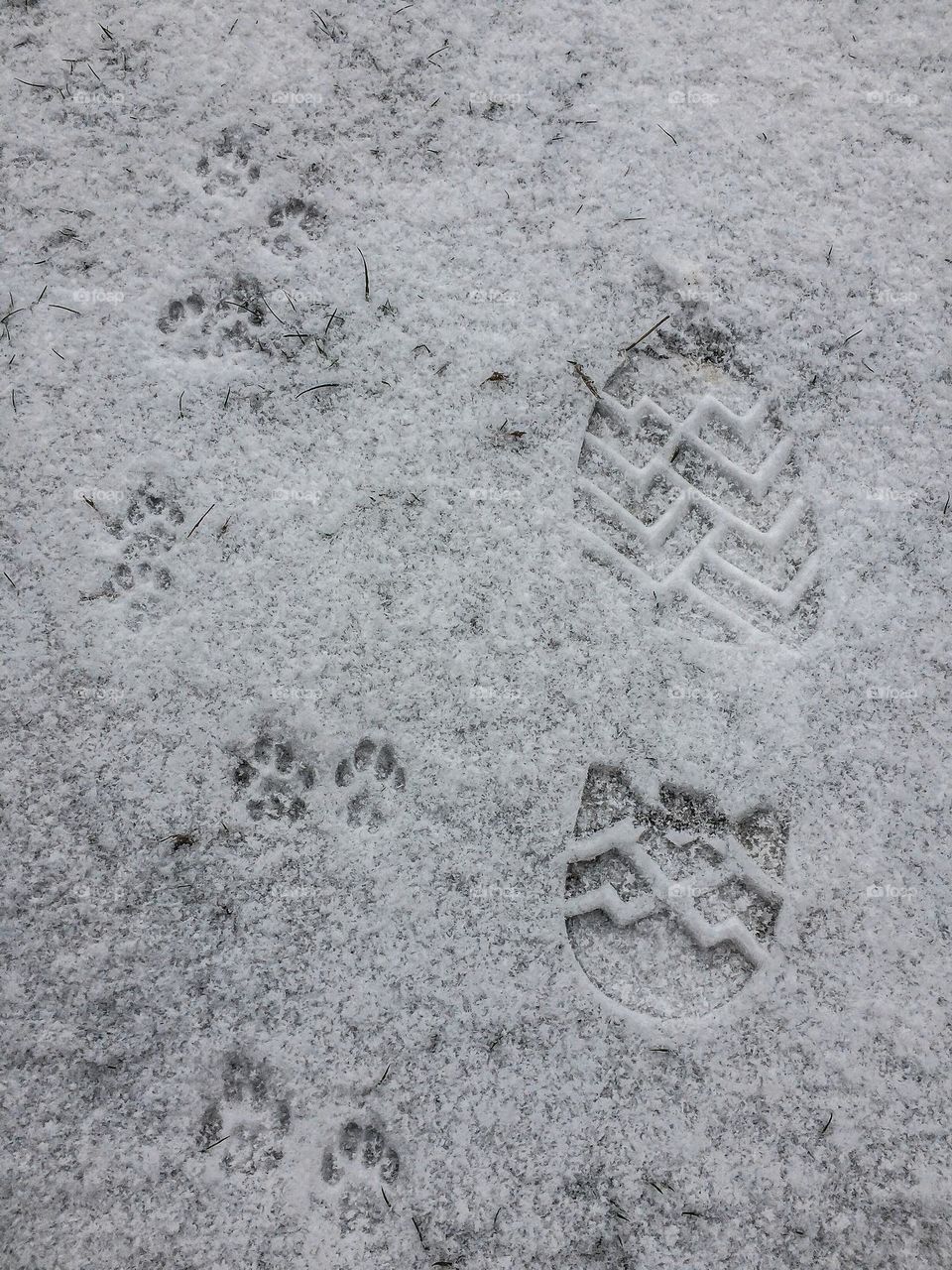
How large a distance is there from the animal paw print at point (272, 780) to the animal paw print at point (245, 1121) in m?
0.60

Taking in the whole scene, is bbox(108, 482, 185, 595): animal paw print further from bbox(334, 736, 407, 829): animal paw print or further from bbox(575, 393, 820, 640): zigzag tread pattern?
bbox(575, 393, 820, 640): zigzag tread pattern

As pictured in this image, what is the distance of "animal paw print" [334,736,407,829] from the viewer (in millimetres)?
1888

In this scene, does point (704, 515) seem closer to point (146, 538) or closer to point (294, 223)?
point (294, 223)

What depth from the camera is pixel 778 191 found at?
6.57 feet

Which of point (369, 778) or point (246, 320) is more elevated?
point (246, 320)

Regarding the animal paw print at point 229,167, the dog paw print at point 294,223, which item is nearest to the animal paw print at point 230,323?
the dog paw print at point 294,223

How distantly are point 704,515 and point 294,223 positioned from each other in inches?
52.3

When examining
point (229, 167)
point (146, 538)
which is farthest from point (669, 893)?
point (229, 167)

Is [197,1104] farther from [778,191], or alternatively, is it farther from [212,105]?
[778,191]

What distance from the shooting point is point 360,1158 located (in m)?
1.83

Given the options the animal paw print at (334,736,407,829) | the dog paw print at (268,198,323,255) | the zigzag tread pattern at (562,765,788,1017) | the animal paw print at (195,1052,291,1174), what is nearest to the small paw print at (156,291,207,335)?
the dog paw print at (268,198,323,255)

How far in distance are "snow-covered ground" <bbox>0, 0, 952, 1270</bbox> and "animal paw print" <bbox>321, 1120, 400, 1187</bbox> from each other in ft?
0.04

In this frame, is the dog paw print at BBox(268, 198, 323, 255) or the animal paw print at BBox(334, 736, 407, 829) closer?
the animal paw print at BBox(334, 736, 407, 829)

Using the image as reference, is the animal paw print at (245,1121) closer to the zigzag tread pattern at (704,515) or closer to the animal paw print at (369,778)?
the animal paw print at (369,778)
